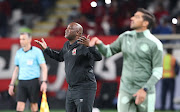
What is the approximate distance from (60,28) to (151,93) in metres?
10.1

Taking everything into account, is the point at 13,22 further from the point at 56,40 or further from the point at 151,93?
the point at 151,93

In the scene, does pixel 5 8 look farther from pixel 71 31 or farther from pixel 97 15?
pixel 71 31

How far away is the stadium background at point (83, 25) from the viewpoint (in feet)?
47.8

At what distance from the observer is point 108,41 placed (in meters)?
14.7

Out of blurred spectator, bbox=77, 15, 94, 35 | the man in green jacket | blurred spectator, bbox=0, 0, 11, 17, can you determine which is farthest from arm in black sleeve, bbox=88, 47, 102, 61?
blurred spectator, bbox=0, 0, 11, 17

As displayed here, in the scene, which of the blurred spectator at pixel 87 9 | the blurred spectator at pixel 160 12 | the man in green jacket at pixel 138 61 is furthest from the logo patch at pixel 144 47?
the blurred spectator at pixel 87 9

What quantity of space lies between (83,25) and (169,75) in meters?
3.37

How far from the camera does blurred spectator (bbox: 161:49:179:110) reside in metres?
14.4

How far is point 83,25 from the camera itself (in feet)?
51.7

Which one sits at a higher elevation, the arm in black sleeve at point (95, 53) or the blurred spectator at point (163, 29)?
the blurred spectator at point (163, 29)

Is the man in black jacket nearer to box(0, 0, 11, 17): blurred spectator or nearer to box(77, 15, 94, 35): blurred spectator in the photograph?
box(77, 15, 94, 35): blurred spectator

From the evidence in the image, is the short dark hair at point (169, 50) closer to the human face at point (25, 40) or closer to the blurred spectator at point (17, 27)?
the human face at point (25, 40)

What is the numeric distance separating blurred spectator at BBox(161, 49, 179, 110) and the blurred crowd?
1.21 meters

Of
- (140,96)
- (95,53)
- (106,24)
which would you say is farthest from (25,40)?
(106,24)
